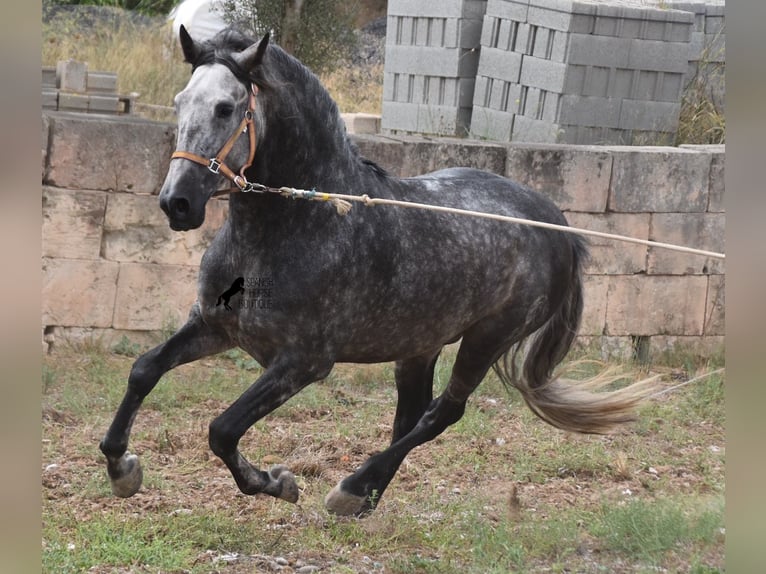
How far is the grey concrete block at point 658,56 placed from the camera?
32.0ft

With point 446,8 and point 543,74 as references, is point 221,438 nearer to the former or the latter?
point 543,74

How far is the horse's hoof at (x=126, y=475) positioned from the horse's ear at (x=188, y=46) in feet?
5.22

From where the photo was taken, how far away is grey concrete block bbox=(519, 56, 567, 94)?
9.71m

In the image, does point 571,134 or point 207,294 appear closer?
point 207,294

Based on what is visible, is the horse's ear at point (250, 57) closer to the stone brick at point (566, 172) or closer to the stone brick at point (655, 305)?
the stone brick at point (566, 172)

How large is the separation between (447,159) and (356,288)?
354 centimetres

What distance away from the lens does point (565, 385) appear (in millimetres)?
5277

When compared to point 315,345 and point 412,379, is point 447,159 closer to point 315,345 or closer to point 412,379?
point 412,379

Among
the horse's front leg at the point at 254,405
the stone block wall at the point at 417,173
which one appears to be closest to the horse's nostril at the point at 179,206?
the horse's front leg at the point at 254,405

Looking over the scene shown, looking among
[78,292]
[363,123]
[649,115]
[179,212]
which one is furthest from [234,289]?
[363,123]

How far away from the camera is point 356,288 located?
417 centimetres
